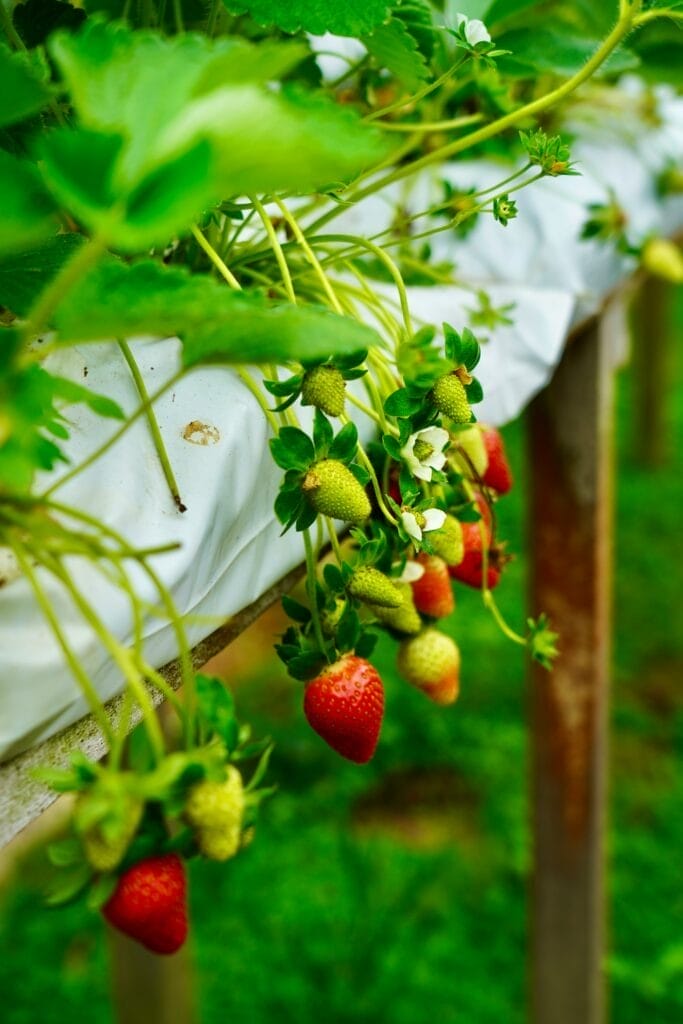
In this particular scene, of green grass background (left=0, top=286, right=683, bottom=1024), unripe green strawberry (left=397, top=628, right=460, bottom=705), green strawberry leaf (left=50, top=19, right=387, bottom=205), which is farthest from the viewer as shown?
green grass background (left=0, top=286, right=683, bottom=1024)

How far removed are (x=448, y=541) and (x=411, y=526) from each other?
0.07 m

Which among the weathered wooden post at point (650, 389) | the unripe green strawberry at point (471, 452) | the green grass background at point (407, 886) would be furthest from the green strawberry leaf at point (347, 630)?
the weathered wooden post at point (650, 389)

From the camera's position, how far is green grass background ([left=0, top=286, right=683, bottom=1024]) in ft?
7.02

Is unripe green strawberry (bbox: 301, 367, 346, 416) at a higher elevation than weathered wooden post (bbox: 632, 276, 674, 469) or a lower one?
higher

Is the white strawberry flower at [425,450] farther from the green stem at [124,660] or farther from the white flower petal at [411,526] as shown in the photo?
the green stem at [124,660]

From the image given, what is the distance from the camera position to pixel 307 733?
2959mm

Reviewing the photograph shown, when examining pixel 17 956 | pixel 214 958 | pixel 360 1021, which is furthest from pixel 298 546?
pixel 17 956

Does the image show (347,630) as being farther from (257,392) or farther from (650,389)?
(650,389)

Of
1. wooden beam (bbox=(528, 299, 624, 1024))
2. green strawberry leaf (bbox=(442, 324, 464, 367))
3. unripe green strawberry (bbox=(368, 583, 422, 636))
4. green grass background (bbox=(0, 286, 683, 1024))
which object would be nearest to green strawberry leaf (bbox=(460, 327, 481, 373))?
green strawberry leaf (bbox=(442, 324, 464, 367))

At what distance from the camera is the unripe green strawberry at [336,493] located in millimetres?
408

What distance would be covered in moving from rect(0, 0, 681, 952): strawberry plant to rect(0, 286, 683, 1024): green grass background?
5.89ft

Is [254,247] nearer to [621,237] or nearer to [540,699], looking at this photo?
[621,237]

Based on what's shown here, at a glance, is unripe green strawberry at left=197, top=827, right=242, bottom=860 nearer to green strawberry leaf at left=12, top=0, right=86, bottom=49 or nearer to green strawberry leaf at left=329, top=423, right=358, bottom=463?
green strawberry leaf at left=329, top=423, right=358, bottom=463

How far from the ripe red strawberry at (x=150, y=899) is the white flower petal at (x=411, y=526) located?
0.48 feet
